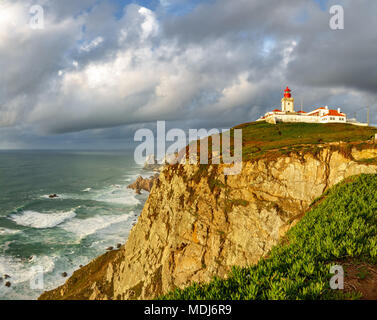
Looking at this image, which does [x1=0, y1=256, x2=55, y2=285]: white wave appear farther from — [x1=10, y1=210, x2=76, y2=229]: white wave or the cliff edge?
[x1=10, y1=210, x2=76, y2=229]: white wave

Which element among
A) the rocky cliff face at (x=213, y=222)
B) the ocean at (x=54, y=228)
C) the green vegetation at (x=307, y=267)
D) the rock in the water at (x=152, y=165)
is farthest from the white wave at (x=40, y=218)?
the rock in the water at (x=152, y=165)

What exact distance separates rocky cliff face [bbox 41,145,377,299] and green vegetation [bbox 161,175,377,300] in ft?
61.6

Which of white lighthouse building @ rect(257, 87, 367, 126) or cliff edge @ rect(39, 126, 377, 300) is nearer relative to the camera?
cliff edge @ rect(39, 126, 377, 300)

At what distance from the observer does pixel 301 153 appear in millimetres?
32344

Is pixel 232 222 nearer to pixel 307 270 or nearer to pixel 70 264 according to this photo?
pixel 307 270

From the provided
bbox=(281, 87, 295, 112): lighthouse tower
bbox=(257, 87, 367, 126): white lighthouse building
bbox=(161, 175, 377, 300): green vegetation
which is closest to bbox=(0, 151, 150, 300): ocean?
bbox=(161, 175, 377, 300): green vegetation

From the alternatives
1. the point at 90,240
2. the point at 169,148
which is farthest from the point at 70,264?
the point at 169,148

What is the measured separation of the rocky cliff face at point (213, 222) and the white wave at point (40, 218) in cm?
2823

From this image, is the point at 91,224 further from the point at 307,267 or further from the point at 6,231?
the point at 307,267

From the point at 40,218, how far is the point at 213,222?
58449 millimetres

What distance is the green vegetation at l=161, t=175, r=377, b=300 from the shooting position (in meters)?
5.91

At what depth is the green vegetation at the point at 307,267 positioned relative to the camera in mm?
5914

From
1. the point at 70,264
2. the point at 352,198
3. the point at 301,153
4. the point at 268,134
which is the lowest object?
the point at 70,264
